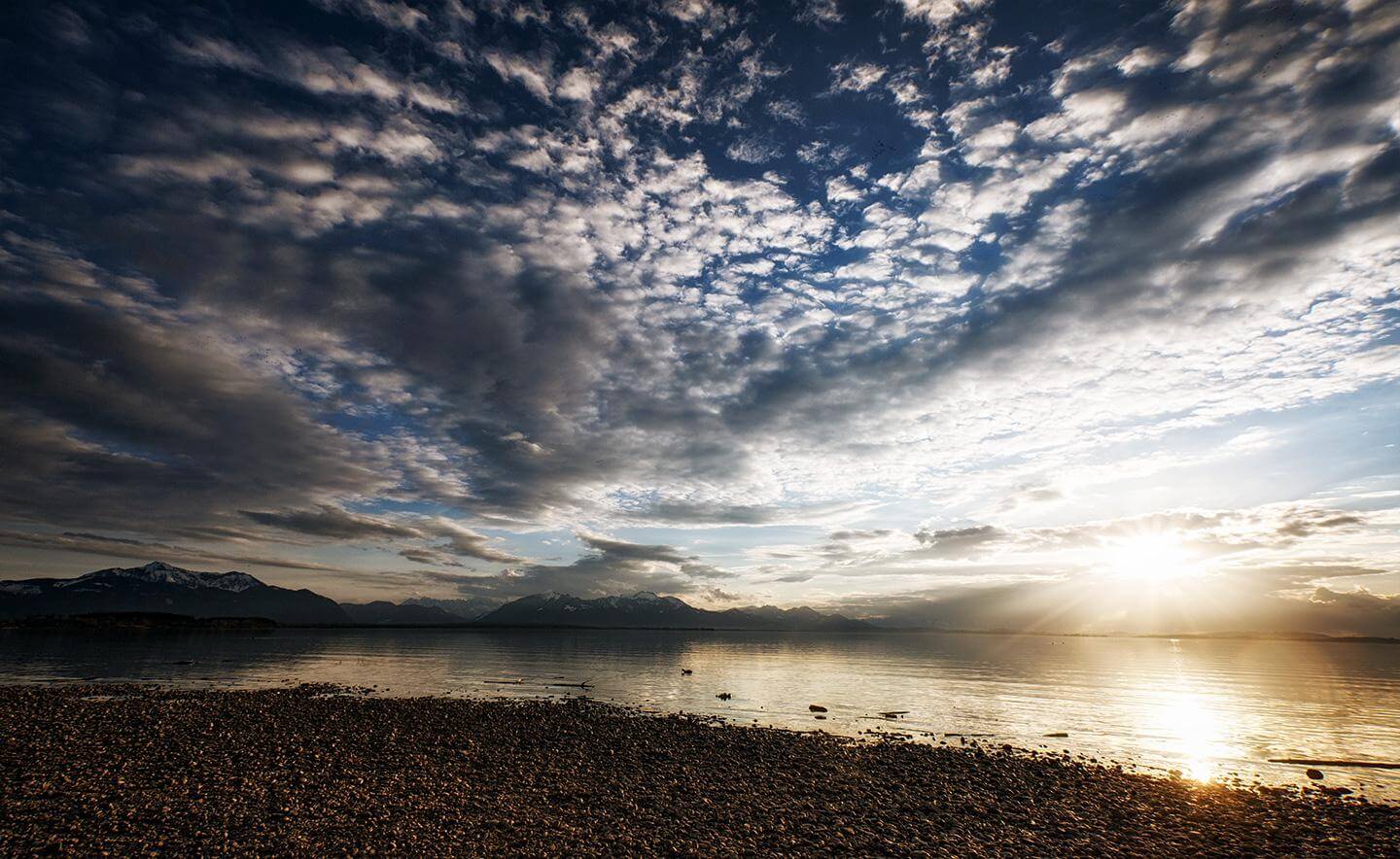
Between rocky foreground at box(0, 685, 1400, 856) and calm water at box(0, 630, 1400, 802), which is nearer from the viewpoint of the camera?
rocky foreground at box(0, 685, 1400, 856)

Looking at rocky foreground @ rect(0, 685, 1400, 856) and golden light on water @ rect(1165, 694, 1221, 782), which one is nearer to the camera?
rocky foreground @ rect(0, 685, 1400, 856)

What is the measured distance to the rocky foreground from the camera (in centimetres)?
1908

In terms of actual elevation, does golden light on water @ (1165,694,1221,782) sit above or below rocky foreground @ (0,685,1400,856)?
below

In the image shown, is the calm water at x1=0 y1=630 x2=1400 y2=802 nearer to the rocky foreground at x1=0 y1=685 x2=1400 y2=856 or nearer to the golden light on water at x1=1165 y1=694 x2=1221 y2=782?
the golden light on water at x1=1165 y1=694 x2=1221 y2=782

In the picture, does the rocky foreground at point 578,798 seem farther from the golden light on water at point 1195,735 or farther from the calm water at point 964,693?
the calm water at point 964,693

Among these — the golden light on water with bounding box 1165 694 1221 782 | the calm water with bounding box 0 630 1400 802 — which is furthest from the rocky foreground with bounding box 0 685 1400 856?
the calm water with bounding box 0 630 1400 802

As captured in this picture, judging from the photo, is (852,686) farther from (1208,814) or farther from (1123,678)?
(1123,678)

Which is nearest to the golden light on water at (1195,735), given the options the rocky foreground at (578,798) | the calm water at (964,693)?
the calm water at (964,693)

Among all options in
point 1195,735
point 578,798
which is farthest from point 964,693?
point 578,798

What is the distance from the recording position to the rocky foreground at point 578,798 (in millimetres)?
19078

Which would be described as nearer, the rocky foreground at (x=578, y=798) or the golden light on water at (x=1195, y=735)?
the rocky foreground at (x=578, y=798)

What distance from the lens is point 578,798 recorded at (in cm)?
2353

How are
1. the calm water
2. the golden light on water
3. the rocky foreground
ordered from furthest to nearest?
the calm water
the golden light on water
the rocky foreground

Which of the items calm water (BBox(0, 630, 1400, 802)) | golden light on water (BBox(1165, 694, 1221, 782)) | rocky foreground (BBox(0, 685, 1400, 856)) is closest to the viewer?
rocky foreground (BBox(0, 685, 1400, 856))
